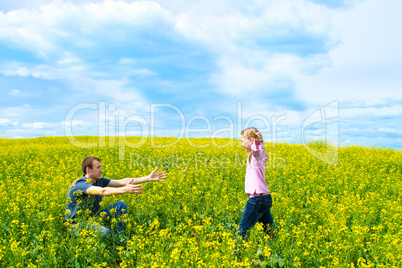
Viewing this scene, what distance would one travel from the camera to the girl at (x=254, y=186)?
15.1 ft

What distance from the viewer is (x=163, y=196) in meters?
6.86

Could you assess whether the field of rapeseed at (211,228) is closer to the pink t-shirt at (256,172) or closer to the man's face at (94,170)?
the pink t-shirt at (256,172)

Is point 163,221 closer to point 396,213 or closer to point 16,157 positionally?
point 396,213

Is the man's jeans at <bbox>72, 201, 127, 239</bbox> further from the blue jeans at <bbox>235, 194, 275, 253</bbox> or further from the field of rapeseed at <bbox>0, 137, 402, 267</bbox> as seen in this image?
the blue jeans at <bbox>235, 194, 275, 253</bbox>

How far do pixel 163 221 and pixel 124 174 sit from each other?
4205 mm

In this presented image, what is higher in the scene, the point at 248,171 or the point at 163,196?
the point at 248,171

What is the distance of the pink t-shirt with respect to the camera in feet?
15.2

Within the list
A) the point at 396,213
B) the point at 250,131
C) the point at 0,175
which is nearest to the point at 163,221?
the point at 250,131

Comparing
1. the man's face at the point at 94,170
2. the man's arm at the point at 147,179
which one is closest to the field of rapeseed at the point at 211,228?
the man's arm at the point at 147,179

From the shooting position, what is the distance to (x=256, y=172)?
4734mm

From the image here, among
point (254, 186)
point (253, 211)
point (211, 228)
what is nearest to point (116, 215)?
point (211, 228)

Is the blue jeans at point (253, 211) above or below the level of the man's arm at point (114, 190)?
below

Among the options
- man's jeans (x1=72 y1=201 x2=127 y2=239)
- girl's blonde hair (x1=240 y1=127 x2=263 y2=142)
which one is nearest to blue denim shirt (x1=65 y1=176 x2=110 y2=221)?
man's jeans (x1=72 y1=201 x2=127 y2=239)

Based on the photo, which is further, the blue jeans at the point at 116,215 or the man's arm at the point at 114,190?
the blue jeans at the point at 116,215
